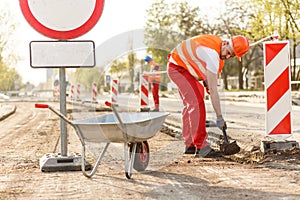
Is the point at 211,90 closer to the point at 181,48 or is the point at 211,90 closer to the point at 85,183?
the point at 181,48

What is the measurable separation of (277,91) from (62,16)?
3.08 metres

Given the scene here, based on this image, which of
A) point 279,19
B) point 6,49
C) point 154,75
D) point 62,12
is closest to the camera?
point 62,12

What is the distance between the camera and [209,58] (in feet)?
23.2

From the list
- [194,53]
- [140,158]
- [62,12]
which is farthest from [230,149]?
[62,12]

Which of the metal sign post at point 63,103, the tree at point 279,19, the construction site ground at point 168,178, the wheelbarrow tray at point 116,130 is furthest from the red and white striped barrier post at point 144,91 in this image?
the tree at point 279,19

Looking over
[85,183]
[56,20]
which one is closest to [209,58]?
[56,20]

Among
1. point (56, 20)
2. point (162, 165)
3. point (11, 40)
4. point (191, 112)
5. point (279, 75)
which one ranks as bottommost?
point (162, 165)

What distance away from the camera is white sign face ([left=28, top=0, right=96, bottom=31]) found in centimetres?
618

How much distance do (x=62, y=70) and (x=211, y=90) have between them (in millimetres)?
1922

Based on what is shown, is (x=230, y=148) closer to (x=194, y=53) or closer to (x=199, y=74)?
(x=199, y=74)

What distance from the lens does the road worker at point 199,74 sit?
7.11 meters

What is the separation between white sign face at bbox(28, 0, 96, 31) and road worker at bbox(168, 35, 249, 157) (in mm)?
1747

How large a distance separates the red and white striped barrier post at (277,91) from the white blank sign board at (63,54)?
8.14 feet

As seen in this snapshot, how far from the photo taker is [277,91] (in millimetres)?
7379
